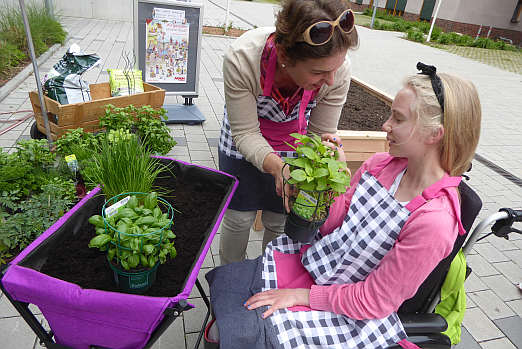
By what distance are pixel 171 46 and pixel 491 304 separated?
4405 millimetres

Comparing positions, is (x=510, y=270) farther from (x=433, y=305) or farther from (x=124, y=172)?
(x=124, y=172)

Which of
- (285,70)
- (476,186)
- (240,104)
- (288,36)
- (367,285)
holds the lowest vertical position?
(476,186)

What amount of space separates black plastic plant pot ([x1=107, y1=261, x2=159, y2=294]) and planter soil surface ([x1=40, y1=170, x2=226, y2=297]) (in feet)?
0.10

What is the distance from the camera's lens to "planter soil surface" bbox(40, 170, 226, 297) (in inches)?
49.0

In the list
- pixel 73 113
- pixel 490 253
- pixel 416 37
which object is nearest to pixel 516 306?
pixel 490 253

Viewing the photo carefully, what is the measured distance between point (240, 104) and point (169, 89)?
3499mm

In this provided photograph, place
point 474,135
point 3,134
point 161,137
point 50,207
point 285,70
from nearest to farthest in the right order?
point 474,135 → point 285,70 → point 50,207 → point 161,137 → point 3,134

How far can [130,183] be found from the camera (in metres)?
1.68

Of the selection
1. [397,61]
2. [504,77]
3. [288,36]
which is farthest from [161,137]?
[504,77]

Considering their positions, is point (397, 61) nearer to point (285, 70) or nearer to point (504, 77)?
point (504, 77)

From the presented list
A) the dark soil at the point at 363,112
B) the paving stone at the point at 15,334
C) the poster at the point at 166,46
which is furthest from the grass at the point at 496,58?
the paving stone at the point at 15,334

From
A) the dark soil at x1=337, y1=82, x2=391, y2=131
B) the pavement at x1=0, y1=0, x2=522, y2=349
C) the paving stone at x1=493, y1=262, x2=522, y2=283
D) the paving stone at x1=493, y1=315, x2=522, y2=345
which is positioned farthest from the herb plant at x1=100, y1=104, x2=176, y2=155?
the paving stone at x1=493, y1=262, x2=522, y2=283

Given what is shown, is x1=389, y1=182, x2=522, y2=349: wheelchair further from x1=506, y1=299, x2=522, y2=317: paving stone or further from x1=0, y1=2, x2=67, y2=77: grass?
x1=0, y1=2, x2=67, y2=77: grass

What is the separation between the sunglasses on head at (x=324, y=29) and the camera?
123 centimetres
